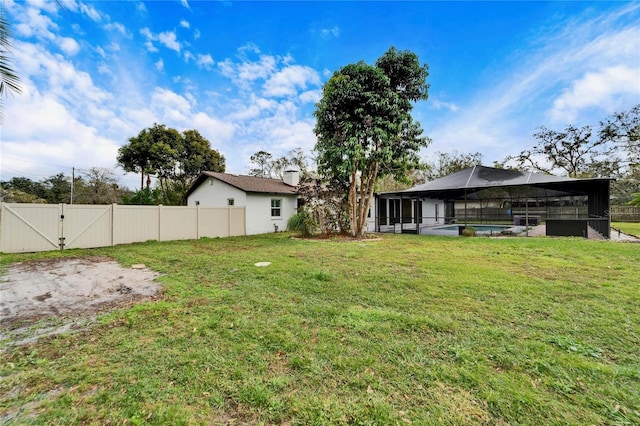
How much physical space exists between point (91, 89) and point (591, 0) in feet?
59.0

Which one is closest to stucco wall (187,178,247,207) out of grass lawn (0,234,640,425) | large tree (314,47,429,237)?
large tree (314,47,429,237)

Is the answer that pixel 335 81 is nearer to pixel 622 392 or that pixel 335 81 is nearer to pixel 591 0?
pixel 591 0

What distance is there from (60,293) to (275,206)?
1112 cm

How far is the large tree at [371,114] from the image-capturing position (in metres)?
9.93

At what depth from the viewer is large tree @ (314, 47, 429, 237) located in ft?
32.6

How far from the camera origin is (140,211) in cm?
1056

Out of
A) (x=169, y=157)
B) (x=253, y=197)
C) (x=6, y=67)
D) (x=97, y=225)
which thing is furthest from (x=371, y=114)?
(x=169, y=157)

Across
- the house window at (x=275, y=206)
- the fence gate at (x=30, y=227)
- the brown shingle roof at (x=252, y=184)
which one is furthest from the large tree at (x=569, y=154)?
the fence gate at (x=30, y=227)

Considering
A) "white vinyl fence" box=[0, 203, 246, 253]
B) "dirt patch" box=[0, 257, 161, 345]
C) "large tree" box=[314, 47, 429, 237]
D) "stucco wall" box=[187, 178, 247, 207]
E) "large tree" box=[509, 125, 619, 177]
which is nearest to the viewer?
"dirt patch" box=[0, 257, 161, 345]

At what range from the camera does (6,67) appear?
2.66 m

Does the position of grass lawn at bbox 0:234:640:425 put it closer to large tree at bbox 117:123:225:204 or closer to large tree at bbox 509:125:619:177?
large tree at bbox 117:123:225:204

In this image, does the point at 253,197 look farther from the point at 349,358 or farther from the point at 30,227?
the point at 349,358

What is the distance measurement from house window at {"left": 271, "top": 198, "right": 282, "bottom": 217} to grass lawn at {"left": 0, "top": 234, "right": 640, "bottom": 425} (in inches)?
423

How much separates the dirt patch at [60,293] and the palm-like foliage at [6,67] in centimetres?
245
